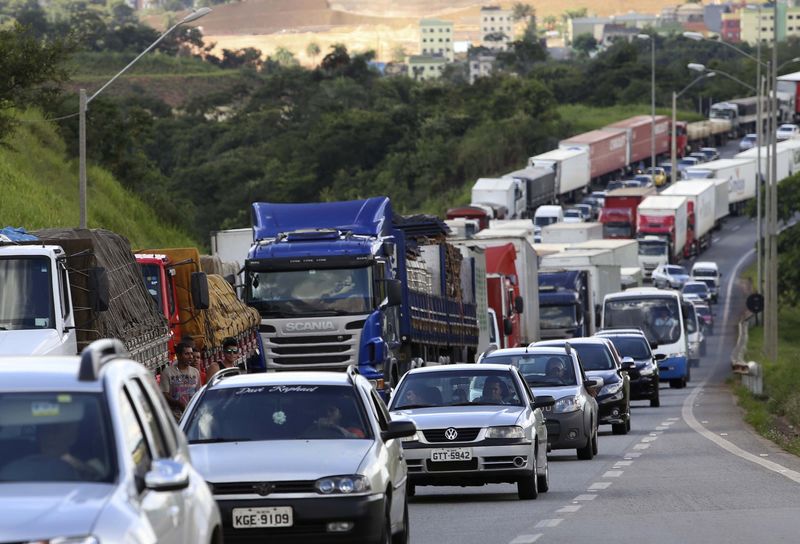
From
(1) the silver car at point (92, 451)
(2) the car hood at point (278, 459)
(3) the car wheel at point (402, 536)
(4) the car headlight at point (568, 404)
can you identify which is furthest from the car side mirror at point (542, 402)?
(1) the silver car at point (92, 451)

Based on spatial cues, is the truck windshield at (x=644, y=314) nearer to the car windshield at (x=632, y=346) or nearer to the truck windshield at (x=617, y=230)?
the car windshield at (x=632, y=346)

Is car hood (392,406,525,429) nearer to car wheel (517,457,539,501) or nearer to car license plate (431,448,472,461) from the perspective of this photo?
car license plate (431,448,472,461)

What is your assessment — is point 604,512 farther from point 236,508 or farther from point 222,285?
point 222,285

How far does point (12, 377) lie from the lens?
26.9 ft

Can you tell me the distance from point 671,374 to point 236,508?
1537 inches

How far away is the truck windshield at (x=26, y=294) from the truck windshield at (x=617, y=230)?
80.3 metres

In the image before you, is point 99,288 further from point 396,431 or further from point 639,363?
point 639,363

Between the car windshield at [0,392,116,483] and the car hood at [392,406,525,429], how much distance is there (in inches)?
407

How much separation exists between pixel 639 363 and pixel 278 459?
90.4 feet

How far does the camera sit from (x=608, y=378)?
3027 centimetres

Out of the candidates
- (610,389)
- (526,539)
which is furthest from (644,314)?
(526,539)

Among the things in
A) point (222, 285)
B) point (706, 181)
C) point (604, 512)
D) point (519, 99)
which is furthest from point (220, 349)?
point (519, 99)

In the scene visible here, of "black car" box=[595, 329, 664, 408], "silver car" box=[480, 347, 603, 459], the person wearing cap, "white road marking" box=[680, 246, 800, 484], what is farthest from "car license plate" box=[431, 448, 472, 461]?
"black car" box=[595, 329, 664, 408]

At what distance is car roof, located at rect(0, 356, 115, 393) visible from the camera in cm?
805
